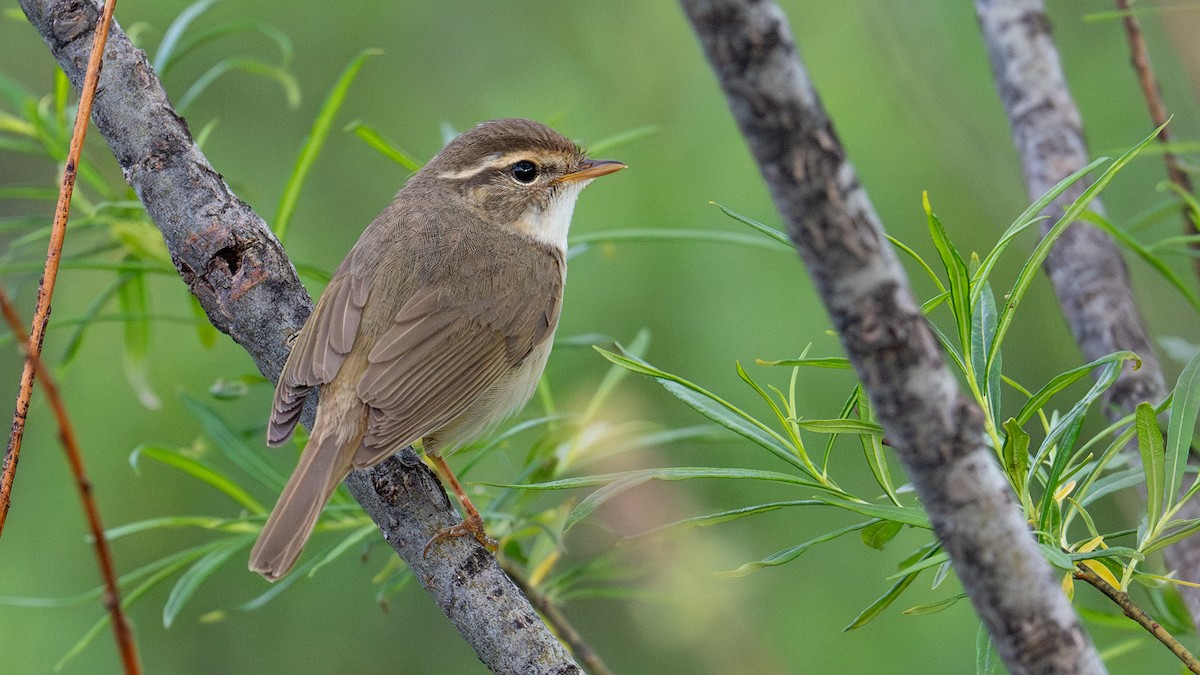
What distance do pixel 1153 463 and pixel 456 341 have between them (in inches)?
81.2

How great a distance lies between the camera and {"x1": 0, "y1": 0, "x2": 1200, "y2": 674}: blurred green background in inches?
166

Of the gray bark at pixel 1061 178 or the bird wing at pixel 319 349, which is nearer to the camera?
the gray bark at pixel 1061 178

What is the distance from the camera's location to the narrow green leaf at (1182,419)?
1.72m

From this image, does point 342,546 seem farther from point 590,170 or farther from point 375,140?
point 590,170

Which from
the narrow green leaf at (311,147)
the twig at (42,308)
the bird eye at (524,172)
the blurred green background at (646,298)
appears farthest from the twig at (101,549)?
the bird eye at (524,172)

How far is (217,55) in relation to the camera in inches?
224

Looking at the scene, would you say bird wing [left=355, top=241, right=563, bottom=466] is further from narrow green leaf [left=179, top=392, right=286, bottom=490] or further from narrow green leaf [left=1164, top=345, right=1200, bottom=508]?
narrow green leaf [left=1164, top=345, right=1200, bottom=508]

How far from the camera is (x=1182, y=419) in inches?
67.9

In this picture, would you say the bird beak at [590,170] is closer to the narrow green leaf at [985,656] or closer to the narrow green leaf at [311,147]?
the narrow green leaf at [311,147]

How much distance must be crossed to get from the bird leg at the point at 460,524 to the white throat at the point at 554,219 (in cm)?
107

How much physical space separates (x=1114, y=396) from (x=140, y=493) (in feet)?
12.6

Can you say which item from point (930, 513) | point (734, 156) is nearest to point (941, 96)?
point (734, 156)

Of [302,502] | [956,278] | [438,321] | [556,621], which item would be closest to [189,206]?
[302,502]

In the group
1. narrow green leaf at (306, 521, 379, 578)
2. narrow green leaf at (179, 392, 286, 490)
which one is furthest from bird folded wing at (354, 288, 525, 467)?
narrow green leaf at (179, 392, 286, 490)
